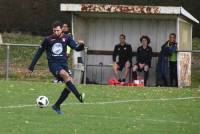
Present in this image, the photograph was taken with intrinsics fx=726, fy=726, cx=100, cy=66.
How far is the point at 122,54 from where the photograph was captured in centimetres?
2581

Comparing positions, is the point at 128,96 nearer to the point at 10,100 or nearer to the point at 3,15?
the point at 10,100

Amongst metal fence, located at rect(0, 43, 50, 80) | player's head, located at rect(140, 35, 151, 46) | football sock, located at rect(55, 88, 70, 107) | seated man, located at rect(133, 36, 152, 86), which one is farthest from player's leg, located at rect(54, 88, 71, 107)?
metal fence, located at rect(0, 43, 50, 80)

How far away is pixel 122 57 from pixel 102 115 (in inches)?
460

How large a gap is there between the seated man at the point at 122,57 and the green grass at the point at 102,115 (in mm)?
5593

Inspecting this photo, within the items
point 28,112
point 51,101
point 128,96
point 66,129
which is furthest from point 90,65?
point 66,129

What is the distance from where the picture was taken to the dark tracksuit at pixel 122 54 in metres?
25.7

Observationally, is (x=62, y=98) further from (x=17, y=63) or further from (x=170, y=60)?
(x=17, y=63)

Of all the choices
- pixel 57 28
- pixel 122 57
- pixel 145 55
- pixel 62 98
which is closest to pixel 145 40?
pixel 145 55

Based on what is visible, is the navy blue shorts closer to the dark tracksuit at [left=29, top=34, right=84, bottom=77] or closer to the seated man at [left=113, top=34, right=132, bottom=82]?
the dark tracksuit at [left=29, top=34, right=84, bottom=77]

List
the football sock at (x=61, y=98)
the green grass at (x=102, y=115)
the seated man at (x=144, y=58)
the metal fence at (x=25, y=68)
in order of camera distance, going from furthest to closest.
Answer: the metal fence at (x=25, y=68) < the seated man at (x=144, y=58) < the football sock at (x=61, y=98) < the green grass at (x=102, y=115)

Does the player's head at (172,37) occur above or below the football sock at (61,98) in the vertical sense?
above

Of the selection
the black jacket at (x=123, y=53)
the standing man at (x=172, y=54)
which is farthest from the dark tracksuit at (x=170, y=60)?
the black jacket at (x=123, y=53)

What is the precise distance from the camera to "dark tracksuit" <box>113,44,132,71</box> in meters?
25.7

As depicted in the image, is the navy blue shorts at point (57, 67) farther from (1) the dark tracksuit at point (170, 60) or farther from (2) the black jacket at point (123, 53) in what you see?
(2) the black jacket at point (123, 53)
